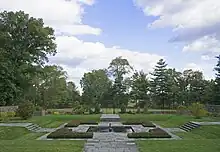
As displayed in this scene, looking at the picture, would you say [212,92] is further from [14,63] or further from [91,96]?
[14,63]

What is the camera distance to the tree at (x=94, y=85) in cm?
5456

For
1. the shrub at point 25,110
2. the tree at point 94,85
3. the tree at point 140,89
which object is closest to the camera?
the shrub at point 25,110

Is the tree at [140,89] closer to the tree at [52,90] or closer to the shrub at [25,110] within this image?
the tree at [52,90]

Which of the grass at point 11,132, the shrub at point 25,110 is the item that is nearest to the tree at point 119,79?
the shrub at point 25,110

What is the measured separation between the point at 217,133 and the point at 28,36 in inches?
1073

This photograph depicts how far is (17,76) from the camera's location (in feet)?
122

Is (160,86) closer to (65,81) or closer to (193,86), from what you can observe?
(193,86)

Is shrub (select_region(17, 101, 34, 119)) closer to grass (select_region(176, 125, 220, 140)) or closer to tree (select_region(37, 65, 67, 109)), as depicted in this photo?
grass (select_region(176, 125, 220, 140))

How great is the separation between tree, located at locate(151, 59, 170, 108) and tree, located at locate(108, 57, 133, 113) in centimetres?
469

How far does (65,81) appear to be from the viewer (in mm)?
56219

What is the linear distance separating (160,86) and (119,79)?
7107 millimetres

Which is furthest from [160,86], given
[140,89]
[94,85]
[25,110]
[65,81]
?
[25,110]

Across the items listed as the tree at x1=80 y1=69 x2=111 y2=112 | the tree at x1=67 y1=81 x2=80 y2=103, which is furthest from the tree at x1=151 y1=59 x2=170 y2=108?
the tree at x1=67 y1=81 x2=80 y2=103

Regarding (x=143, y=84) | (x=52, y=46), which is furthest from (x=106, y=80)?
(x=52, y=46)
